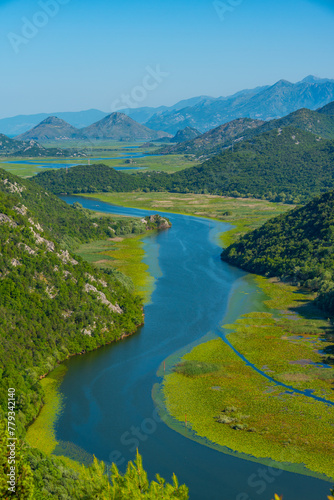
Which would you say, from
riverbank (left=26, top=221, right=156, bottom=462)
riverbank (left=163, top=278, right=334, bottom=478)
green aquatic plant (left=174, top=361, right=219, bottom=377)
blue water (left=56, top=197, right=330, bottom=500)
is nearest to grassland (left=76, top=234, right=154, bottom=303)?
riverbank (left=26, top=221, right=156, bottom=462)

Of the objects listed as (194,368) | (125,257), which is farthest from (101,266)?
(194,368)

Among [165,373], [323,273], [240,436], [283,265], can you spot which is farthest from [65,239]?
[240,436]

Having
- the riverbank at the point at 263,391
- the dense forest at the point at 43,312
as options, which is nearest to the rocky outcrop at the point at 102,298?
the dense forest at the point at 43,312

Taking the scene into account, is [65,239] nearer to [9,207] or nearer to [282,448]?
[9,207]

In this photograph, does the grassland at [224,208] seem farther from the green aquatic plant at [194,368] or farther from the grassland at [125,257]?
the green aquatic plant at [194,368]

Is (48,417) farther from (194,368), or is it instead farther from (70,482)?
(194,368)

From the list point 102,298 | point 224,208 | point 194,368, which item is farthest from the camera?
point 224,208
